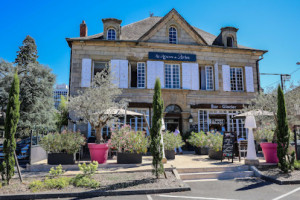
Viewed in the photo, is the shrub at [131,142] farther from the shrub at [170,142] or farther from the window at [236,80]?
the window at [236,80]

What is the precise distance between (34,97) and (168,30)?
1189cm

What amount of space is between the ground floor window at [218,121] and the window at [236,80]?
2038 millimetres

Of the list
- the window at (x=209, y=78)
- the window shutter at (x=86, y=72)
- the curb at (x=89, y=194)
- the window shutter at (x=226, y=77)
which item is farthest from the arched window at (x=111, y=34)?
the curb at (x=89, y=194)

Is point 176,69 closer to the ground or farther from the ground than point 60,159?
farther from the ground

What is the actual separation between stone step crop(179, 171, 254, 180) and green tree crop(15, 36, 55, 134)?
14.6 m

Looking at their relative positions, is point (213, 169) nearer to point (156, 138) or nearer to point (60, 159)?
point (156, 138)

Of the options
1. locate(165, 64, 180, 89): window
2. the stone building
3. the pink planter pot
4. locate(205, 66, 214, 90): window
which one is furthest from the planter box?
locate(205, 66, 214, 90): window

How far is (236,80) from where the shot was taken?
16.9 m

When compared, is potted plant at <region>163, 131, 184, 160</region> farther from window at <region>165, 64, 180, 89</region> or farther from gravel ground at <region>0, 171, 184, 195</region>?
window at <region>165, 64, 180, 89</region>

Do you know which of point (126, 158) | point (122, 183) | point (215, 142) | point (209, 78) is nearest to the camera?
point (122, 183)

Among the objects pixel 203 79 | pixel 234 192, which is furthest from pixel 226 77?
pixel 234 192

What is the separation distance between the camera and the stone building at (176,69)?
49.5 ft

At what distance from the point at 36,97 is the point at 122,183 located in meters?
14.5

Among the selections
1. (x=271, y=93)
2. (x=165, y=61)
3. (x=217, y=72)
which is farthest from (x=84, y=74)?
(x=271, y=93)
